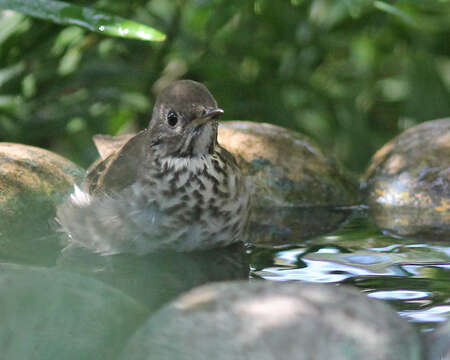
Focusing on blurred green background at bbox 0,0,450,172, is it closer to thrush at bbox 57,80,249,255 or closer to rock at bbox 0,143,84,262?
rock at bbox 0,143,84,262

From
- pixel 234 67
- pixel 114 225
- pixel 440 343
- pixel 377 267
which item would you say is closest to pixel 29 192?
pixel 114 225

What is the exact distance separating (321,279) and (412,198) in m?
1.37

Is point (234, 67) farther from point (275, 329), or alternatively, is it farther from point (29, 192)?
point (275, 329)

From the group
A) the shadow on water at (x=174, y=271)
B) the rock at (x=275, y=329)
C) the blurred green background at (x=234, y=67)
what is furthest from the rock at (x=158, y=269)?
the blurred green background at (x=234, y=67)

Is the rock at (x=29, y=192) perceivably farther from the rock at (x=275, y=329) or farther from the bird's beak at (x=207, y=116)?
the rock at (x=275, y=329)

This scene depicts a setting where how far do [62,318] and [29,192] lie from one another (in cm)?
136

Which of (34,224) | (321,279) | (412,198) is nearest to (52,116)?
(34,224)

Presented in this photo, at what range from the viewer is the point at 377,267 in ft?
8.93

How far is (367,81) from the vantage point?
247 inches

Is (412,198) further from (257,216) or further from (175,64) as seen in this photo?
(175,64)

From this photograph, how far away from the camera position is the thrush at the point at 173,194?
296cm

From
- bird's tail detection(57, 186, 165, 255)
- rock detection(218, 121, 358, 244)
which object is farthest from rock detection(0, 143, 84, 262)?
rock detection(218, 121, 358, 244)

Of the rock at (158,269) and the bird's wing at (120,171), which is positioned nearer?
the rock at (158,269)

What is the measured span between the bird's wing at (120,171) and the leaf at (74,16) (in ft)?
1.71
